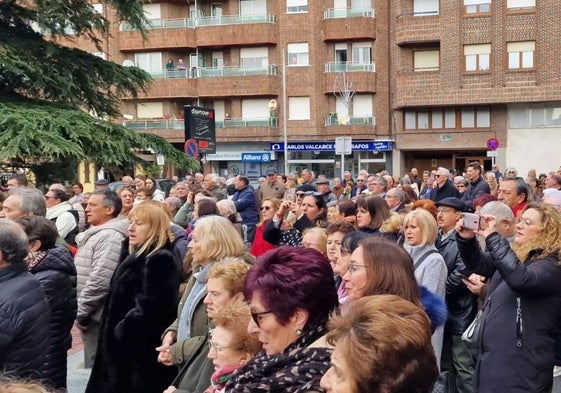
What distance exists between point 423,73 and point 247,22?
1015 cm

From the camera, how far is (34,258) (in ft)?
16.1

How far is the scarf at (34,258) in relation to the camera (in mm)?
4867

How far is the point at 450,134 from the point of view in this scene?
118ft

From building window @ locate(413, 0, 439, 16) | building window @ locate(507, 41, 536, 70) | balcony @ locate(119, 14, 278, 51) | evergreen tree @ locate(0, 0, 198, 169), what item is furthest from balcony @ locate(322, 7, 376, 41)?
evergreen tree @ locate(0, 0, 198, 169)

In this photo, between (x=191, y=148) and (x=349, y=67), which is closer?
(x=191, y=148)

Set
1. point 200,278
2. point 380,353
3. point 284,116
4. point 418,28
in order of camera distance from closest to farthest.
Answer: point 380,353, point 200,278, point 418,28, point 284,116

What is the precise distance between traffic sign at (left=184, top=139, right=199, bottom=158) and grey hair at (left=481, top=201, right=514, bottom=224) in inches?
455

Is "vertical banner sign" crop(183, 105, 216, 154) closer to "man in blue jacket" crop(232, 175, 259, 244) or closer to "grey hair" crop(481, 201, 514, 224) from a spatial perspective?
"man in blue jacket" crop(232, 175, 259, 244)

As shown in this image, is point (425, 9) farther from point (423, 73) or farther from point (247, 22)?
point (247, 22)

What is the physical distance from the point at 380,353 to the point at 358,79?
35632 millimetres

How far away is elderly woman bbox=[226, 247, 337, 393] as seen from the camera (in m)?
2.67

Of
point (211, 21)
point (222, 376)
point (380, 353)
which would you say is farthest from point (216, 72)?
point (380, 353)

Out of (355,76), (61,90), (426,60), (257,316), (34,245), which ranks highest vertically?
(426,60)

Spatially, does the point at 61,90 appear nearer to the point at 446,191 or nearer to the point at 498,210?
the point at 446,191
